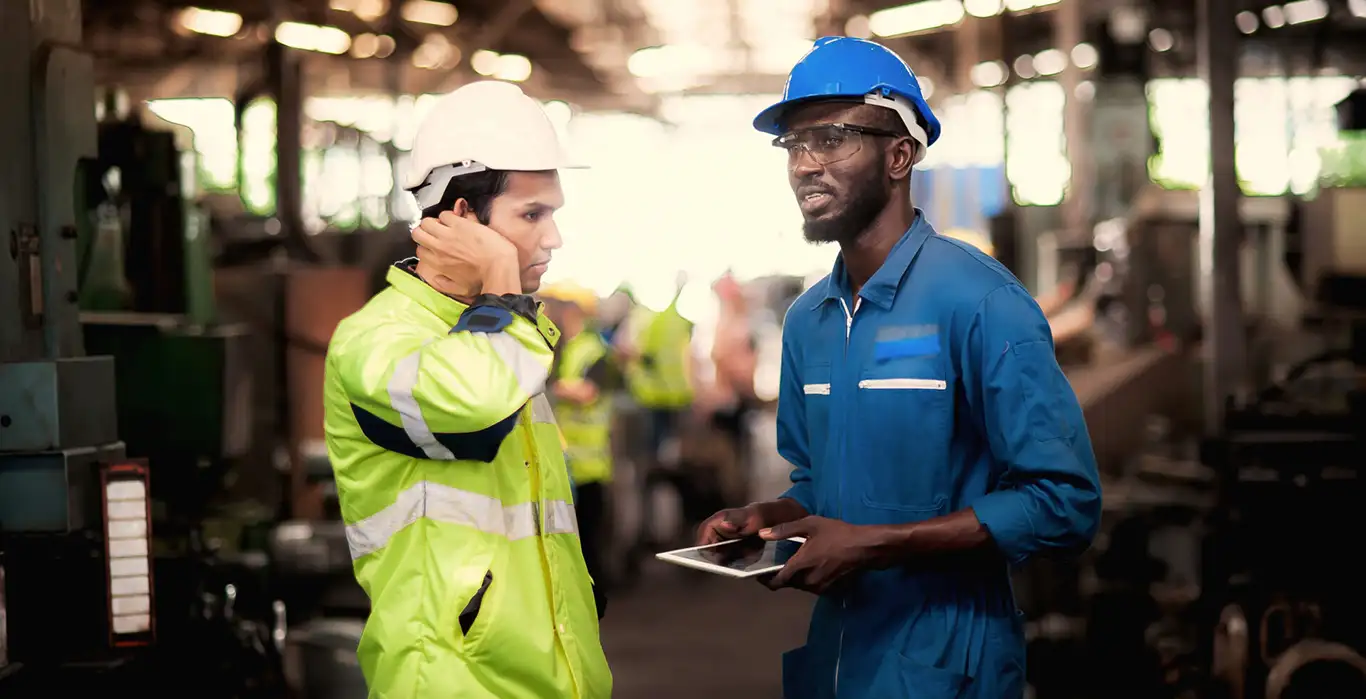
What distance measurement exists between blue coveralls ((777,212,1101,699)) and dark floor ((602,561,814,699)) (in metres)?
4.38

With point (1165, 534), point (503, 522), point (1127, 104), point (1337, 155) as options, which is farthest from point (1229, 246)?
point (1127, 104)

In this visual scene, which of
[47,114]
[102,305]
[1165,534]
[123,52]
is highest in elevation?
[123,52]

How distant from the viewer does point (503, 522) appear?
2.52 metres

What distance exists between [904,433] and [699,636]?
6030mm

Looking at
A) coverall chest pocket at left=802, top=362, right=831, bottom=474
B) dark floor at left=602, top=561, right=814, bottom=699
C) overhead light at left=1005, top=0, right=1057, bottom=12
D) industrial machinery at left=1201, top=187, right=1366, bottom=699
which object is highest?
overhead light at left=1005, top=0, right=1057, bottom=12

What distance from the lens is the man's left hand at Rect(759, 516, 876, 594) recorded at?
2504 millimetres

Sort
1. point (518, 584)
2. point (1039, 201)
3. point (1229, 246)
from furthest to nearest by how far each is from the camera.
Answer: point (1039, 201)
point (1229, 246)
point (518, 584)

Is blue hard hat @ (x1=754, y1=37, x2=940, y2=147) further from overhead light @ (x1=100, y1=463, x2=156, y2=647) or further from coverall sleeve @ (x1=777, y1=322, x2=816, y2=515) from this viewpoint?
overhead light @ (x1=100, y1=463, x2=156, y2=647)

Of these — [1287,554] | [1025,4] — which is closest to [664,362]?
[1287,554]

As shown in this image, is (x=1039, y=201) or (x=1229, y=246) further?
(x=1039, y=201)

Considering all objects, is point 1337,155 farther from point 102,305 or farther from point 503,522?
point 503,522

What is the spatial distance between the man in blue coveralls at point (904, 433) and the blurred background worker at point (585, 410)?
5.90 m

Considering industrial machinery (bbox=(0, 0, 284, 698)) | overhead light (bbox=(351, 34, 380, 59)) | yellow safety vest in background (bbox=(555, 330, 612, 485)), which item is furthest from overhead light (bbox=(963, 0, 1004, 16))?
industrial machinery (bbox=(0, 0, 284, 698))

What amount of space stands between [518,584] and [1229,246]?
19.2ft
